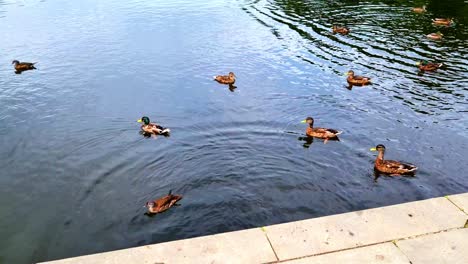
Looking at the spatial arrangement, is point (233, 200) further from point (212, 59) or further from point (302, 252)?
point (212, 59)

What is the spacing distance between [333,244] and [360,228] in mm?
666

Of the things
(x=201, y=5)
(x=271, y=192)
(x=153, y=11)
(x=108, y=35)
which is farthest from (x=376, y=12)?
(x=271, y=192)

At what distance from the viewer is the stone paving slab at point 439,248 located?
20.8 feet

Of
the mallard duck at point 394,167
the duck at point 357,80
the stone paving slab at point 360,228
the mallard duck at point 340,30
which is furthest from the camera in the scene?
the mallard duck at point 340,30

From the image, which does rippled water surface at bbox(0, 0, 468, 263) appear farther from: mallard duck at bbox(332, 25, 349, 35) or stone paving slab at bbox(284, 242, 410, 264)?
stone paving slab at bbox(284, 242, 410, 264)

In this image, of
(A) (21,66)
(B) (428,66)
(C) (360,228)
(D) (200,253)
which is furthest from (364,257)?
(A) (21,66)

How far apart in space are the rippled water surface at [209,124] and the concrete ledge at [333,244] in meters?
2.45

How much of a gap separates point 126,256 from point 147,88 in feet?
37.6

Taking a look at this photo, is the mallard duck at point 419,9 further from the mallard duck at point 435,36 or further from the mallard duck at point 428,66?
the mallard duck at point 428,66

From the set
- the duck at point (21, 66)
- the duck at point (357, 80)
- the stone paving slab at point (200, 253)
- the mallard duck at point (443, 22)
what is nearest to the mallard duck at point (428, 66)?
the duck at point (357, 80)

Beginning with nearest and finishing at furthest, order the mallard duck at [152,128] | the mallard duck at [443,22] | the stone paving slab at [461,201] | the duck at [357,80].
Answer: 1. the stone paving slab at [461,201]
2. the mallard duck at [152,128]
3. the duck at [357,80]
4. the mallard duck at [443,22]

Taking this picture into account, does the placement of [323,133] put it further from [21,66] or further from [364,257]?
[21,66]

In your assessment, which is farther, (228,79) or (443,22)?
(443,22)

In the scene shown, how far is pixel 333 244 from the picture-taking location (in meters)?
6.63
